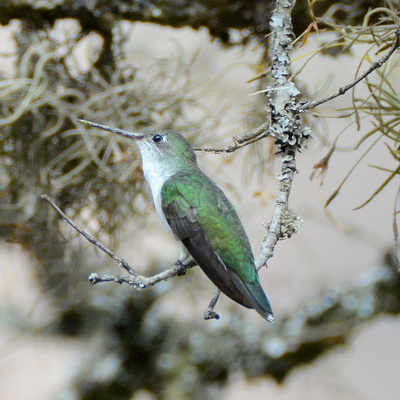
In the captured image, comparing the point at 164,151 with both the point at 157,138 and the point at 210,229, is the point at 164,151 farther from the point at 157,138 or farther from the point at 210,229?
the point at 210,229

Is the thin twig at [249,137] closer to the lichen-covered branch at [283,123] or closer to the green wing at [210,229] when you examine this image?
the lichen-covered branch at [283,123]

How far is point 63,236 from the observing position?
1.46 meters

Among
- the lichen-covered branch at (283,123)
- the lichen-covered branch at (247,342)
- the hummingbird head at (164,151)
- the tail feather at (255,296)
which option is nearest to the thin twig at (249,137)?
the lichen-covered branch at (283,123)

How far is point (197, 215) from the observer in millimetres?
987

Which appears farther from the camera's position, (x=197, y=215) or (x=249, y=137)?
(x=197, y=215)

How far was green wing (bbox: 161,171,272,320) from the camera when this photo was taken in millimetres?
891

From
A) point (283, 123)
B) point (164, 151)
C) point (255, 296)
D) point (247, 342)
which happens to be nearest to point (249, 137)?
point (283, 123)

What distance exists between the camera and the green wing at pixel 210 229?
891 millimetres

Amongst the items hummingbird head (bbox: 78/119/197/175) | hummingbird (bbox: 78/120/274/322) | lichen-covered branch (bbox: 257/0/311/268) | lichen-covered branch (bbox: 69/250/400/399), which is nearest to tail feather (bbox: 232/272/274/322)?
hummingbird (bbox: 78/120/274/322)

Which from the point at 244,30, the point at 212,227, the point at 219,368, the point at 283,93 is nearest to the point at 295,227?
the point at 283,93

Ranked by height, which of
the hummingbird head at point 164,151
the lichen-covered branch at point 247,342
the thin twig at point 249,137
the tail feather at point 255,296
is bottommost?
the lichen-covered branch at point 247,342

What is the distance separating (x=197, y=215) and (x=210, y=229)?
3cm

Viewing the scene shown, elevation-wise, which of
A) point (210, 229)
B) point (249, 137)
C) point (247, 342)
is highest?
point (249, 137)

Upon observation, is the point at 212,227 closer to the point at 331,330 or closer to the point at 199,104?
the point at 199,104
